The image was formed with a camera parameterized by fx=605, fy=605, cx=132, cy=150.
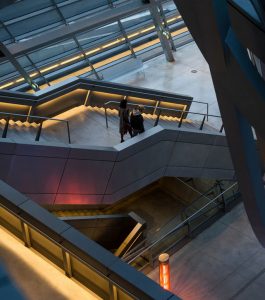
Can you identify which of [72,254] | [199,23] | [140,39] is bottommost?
[140,39]

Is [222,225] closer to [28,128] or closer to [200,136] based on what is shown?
[200,136]

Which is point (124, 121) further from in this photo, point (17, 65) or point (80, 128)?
point (17, 65)

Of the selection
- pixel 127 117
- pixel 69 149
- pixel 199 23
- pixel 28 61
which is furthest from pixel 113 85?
pixel 199 23

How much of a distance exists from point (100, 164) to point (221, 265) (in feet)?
15.1

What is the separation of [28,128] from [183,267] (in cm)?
560

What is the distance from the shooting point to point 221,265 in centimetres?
1650

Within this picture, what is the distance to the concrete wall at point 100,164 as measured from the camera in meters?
13.6

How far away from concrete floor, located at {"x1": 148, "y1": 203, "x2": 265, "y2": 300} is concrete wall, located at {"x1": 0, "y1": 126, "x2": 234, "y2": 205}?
2070mm

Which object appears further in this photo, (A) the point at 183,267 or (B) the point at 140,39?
(B) the point at 140,39

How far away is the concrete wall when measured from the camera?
44.5 ft

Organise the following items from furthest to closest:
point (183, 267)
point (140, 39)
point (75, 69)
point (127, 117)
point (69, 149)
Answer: point (140, 39), point (75, 69), point (183, 267), point (127, 117), point (69, 149)

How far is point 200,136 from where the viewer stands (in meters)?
17.5

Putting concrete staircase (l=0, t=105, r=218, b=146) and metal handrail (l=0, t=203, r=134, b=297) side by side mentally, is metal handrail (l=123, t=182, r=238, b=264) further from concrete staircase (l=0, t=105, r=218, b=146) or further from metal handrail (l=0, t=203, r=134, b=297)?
metal handrail (l=0, t=203, r=134, b=297)

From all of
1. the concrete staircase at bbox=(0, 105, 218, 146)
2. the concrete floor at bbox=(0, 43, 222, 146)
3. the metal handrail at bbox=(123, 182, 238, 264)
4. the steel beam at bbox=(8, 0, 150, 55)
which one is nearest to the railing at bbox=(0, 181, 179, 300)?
the concrete floor at bbox=(0, 43, 222, 146)
